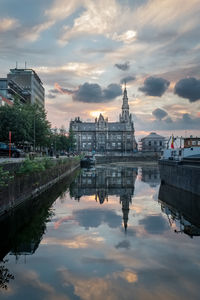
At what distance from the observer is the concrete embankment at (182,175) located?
98.5 ft

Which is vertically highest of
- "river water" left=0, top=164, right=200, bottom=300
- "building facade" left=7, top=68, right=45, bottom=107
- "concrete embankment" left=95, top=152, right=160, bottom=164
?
"building facade" left=7, top=68, right=45, bottom=107

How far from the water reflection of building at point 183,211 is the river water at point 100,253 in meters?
0.08

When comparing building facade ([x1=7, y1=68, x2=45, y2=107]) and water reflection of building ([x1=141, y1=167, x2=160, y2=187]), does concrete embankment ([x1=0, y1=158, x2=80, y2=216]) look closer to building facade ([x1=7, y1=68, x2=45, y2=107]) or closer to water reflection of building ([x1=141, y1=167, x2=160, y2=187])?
water reflection of building ([x1=141, y1=167, x2=160, y2=187])

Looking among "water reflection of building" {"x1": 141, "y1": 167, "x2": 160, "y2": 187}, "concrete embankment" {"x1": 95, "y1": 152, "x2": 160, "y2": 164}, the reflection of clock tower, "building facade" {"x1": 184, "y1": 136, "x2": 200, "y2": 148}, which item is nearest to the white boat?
"building facade" {"x1": 184, "y1": 136, "x2": 200, "y2": 148}

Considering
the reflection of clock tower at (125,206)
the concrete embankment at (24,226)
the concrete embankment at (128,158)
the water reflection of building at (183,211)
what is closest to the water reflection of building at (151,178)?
the water reflection of building at (183,211)

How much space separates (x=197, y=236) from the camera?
17.6 m

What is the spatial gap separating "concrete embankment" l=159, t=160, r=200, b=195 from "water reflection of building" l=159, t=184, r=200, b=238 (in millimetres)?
921

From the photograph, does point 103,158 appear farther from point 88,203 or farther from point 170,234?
point 170,234

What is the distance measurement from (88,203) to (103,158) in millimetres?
114077

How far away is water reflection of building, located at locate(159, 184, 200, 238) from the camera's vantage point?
19484mm

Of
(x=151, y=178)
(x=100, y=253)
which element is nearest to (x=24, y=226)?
(x=100, y=253)

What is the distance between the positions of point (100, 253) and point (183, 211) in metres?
12.7

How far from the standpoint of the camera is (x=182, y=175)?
3538 centimetres

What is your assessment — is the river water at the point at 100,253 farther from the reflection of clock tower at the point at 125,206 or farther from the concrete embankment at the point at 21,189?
the concrete embankment at the point at 21,189
